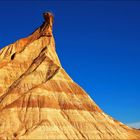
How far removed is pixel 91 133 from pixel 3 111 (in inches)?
960

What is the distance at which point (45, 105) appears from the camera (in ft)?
372

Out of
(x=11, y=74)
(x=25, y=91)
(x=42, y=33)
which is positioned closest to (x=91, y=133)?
(x=25, y=91)

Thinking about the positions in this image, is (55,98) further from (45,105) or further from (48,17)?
(48,17)

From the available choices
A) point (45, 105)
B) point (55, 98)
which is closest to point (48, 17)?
point (55, 98)

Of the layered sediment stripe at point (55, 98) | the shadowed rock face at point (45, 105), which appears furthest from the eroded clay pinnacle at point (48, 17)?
the layered sediment stripe at point (55, 98)

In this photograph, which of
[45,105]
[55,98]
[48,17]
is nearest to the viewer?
[45,105]

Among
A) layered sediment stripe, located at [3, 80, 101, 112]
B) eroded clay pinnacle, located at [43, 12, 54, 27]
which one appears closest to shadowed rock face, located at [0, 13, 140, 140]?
layered sediment stripe, located at [3, 80, 101, 112]

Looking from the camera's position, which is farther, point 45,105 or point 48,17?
point 48,17

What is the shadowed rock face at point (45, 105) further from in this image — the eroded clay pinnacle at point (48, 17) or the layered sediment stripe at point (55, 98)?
the eroded clay pinnacle at point (48, 17)

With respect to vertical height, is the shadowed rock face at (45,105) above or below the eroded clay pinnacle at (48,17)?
below

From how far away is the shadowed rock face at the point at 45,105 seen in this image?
107000mm

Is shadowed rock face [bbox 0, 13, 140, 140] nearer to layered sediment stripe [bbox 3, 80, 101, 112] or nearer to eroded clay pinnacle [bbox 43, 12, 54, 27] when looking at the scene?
layered sediment stripe [bbox 3, 80, 101, 112]

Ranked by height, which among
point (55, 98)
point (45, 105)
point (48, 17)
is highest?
point (48, 17)

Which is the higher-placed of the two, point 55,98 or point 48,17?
point 48,17
